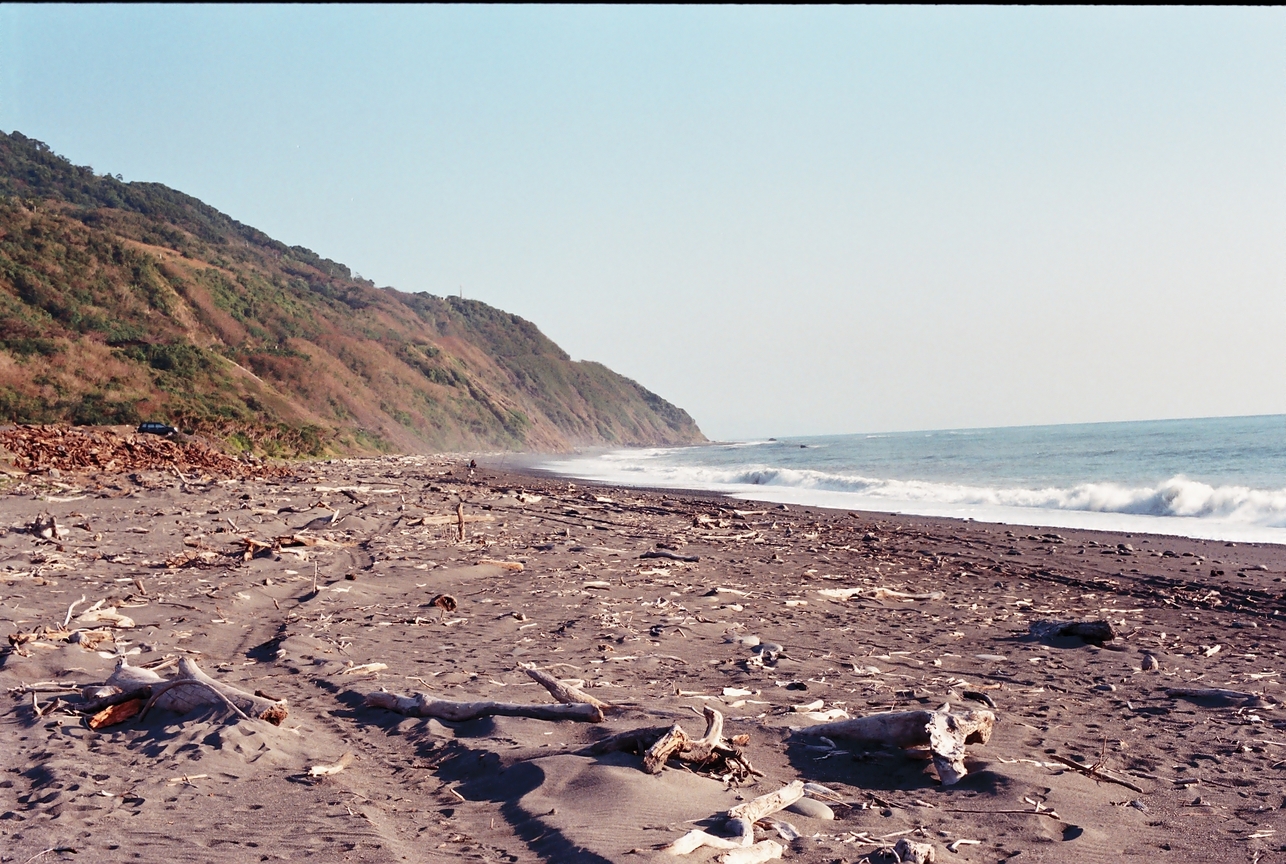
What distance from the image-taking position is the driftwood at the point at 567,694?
4.41m

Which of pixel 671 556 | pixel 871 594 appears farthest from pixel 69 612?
pixel 871 594

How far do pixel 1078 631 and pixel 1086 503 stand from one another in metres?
14.9

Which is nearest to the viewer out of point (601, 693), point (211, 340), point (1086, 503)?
point (601, 693)

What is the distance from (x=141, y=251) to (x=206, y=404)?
19.0 m

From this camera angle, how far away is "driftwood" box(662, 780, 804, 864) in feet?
9.20

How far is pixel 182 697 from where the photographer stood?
4.29m

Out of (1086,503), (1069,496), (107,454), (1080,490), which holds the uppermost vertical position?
(107,454)

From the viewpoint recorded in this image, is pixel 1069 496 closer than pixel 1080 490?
Yes

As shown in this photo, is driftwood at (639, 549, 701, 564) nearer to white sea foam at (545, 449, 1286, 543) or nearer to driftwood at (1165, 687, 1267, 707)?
driftwood at (1165, 687, 1267, 707)

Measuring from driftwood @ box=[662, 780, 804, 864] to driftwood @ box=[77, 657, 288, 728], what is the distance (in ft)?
7.76

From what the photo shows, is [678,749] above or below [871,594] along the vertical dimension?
above

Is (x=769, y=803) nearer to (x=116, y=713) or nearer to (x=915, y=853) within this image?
(x=915, y=853)

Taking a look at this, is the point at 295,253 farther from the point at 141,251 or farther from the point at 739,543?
the point at 739,543

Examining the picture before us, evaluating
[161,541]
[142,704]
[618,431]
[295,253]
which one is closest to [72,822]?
[142,704]
